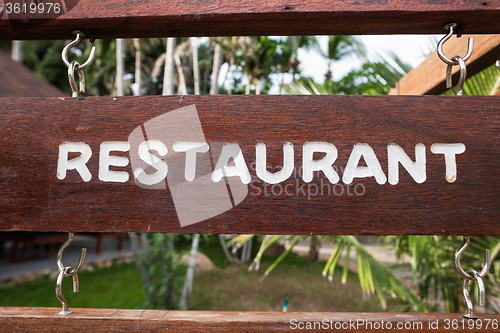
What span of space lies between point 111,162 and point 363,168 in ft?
1.61

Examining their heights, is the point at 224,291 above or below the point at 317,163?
below

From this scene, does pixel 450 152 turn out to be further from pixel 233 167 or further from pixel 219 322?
pixel 219 322

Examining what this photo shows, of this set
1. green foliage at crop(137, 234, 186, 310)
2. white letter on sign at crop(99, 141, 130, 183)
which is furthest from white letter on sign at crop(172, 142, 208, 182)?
green foliage at crop(137, 234, 186, 310)

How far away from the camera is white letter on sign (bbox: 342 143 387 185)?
0.54m

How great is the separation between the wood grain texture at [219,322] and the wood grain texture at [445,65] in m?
0.61

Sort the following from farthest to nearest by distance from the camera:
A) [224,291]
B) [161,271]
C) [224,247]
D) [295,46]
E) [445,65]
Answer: [295,46] < [224,247] < [224,291] < [161,271] < [445,65]

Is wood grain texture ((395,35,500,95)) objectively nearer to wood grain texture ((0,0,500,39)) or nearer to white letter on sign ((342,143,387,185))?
wood grain texture ((0,0,500,39))

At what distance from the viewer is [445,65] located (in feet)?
2.77

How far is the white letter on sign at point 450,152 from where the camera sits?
0.54m

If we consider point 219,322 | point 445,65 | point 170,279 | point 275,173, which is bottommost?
point 170,279

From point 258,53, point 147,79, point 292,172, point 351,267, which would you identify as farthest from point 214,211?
point 147,79

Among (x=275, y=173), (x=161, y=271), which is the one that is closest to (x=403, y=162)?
(x=275, y=173)

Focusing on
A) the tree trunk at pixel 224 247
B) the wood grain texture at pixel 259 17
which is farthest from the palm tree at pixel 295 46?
the wood grain texture at pixel 259 17

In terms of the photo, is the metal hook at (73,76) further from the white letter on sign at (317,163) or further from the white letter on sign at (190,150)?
the white letter on sign at (317,163)
